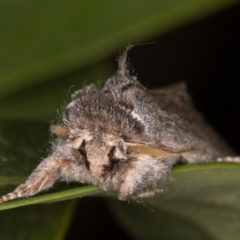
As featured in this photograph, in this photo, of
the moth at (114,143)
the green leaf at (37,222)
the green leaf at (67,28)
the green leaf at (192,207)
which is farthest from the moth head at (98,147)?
the green leaf at (67,28)

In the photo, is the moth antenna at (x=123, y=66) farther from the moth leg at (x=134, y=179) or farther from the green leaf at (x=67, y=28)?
the green leaf at (x=67, y=28)

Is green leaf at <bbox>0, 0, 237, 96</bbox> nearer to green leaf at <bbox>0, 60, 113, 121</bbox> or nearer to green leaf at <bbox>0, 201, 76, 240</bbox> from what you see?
green leaf at <bbox>0, 60, 113, 121</bbox>

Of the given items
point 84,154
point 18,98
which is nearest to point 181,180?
point 84,154

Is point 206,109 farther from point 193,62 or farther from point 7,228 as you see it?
point 7,228

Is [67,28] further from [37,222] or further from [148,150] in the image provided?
[148,150]

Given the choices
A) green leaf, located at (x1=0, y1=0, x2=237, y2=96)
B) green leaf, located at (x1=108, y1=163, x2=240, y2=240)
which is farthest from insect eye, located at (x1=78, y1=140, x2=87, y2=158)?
green leaf, located at (x1=0, y1=0, x2=237, y2=96)

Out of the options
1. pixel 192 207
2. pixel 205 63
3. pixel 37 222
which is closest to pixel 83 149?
pixel 37 222
